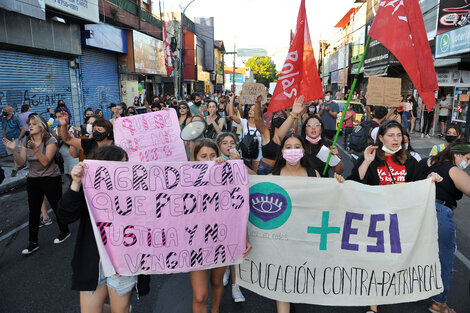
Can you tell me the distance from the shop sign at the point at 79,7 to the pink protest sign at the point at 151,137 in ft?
32.8

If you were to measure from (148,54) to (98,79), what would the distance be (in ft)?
17.8

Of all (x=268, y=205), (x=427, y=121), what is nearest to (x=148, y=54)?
(x=427, y=121)

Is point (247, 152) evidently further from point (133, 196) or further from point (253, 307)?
point (133, 196)

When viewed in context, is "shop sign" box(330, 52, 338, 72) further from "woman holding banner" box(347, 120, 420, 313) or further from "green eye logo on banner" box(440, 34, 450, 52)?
"woman holding banner" box(347, 120, 420, 313)

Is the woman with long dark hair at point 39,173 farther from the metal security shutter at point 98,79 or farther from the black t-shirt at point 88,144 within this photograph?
the metal security shutter at point 98,79

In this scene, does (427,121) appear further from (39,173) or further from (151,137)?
(39,173)

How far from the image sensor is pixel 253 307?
132 inches

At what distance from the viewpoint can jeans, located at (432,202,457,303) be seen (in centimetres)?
311

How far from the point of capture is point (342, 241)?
9.43 ft

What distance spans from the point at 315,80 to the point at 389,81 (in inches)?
140

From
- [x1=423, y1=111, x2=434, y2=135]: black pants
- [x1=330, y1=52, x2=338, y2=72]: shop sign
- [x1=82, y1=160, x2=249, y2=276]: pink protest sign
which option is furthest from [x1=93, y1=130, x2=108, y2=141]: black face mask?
[x1=330, y1=52, x2=338, y2=72]: shop sign

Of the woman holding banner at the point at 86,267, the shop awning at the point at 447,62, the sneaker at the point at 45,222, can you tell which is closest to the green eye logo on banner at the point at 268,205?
the woman holding banner at the point at 86,267

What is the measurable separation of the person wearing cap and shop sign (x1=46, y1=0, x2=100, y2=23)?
13.2 m

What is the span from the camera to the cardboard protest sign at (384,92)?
666cm
